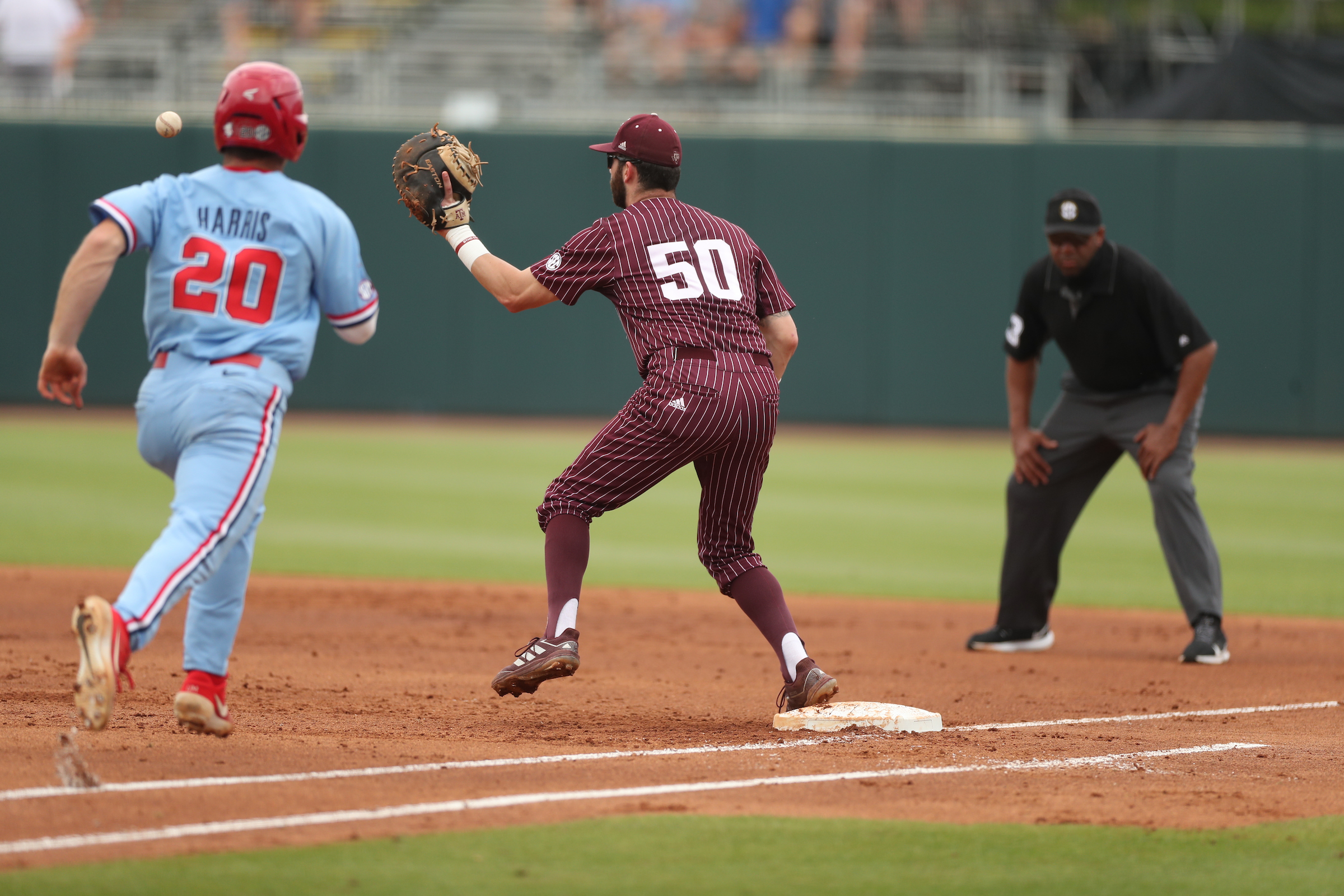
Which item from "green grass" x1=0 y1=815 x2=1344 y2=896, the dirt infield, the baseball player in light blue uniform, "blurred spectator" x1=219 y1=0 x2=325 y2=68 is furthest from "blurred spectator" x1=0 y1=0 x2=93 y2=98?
"green grass" x1=0 y1=815 x2=1344 y2=896

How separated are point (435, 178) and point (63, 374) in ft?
4.46

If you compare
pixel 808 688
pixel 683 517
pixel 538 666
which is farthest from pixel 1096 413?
pixel 683 517

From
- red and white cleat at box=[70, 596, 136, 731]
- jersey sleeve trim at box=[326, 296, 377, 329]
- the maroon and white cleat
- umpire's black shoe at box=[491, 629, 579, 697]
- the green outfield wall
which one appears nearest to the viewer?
red and white cleat at box=[70, 596, 136, 731]

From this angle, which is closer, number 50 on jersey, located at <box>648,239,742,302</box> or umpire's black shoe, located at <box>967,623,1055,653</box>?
number 50 on jersey, located at <box>648,239,742,302</box>

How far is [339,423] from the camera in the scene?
17312mm

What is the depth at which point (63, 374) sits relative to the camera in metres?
4.14

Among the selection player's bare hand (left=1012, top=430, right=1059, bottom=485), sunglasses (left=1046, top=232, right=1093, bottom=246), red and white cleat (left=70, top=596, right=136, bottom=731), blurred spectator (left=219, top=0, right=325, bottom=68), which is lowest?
red and white cleat (left=70, top=596, right=136, bottom=731)

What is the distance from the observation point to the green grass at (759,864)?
10.4 ft

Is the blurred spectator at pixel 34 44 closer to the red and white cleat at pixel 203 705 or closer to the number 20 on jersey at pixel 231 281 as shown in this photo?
the number 20 on jersey at pixel 231 281

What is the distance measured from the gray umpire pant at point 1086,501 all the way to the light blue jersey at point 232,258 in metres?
3.78

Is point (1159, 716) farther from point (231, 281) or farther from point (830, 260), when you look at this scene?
point (830, 260)

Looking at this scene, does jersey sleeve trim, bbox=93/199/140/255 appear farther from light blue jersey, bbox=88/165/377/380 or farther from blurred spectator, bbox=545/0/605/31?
blurred spectator, bbox=545/0/605/31

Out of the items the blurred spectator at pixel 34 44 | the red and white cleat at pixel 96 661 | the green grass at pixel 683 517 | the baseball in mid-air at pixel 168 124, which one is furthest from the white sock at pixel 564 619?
the blurred spectator at pixel 34 44

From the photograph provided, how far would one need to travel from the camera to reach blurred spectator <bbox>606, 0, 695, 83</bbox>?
1864 centimetres
